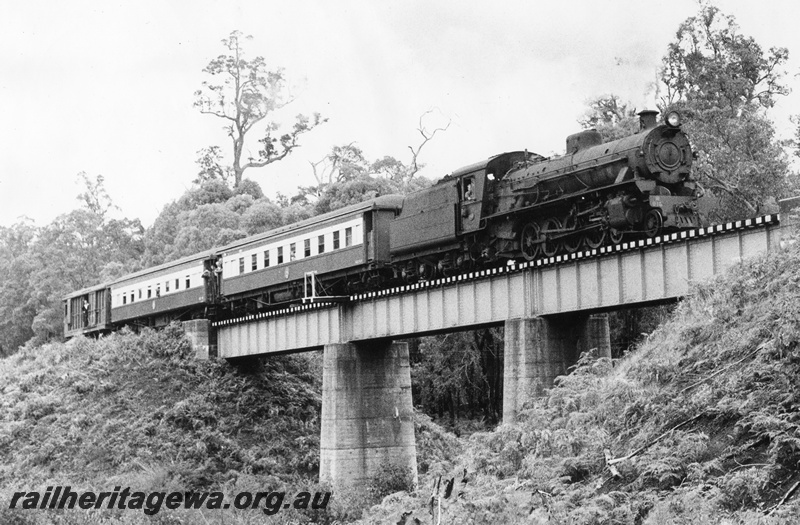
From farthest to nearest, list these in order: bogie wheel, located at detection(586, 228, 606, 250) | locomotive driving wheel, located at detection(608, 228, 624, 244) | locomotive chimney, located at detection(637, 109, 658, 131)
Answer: locomotive chimney, located at detection(637, 109, 658, 131)
bogie wheel, located at detection(586, 228, 606, 250)
locomotive driving wheel, located at detection(608, 228, 624, 244)

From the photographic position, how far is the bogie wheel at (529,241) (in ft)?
90.6

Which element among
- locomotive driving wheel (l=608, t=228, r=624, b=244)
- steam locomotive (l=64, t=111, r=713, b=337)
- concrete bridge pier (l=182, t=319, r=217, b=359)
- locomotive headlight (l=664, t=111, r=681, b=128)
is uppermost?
locomotive headlight (l=664, t=111, r=681, b=128)

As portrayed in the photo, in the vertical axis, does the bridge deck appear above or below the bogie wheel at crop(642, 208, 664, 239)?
below

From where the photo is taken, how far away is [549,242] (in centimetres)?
2733

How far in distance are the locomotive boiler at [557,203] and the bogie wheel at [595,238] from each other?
3 centimetres

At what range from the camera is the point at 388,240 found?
109 feet

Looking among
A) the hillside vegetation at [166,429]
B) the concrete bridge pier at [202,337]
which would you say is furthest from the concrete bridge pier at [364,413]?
the concrete bridge pier at [202,337]

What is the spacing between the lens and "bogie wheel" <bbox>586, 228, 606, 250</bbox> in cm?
2570

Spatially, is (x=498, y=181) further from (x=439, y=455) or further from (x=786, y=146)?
(x=786, y=146)

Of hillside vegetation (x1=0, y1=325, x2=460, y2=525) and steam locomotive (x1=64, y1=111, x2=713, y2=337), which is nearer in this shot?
steam locomotive (x1=64, y1=111, x2=713, y2=337)

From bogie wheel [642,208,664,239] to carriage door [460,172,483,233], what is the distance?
223 inches

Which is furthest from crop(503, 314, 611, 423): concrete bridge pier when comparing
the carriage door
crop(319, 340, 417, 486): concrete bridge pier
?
crop(319, 340, 417, 486): concrete bridge pier

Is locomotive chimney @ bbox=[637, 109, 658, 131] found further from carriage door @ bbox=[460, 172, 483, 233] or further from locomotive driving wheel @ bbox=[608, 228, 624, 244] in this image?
carriage door @ bbox=[460, 172, 483, 233]

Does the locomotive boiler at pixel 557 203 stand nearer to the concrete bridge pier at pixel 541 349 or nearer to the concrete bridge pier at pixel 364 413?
the concrete bridge pier at pixel 541 349
